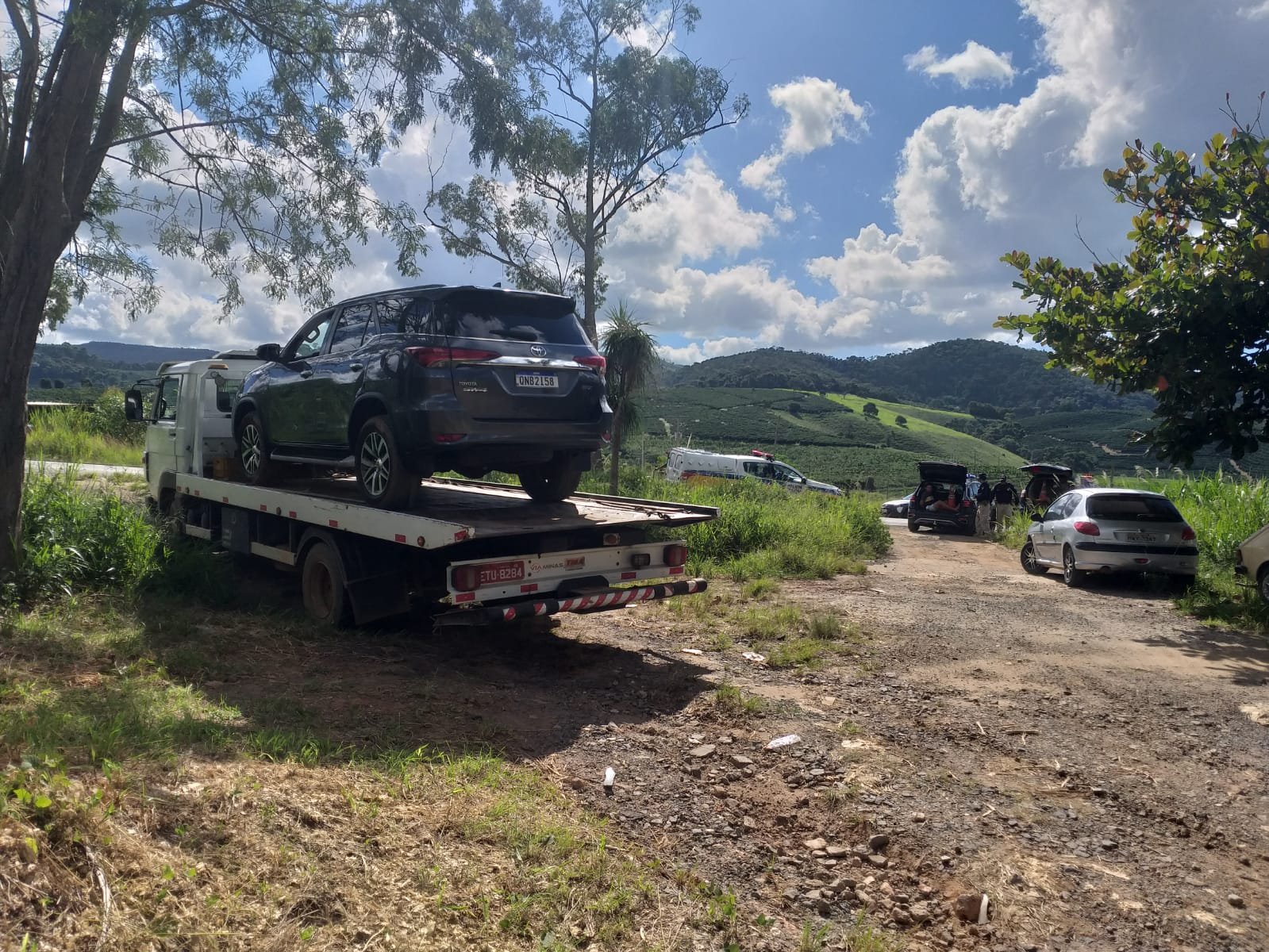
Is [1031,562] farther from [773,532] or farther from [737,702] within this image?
[737,702]

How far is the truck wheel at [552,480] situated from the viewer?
7648 mm

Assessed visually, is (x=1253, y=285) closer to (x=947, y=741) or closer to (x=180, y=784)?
(x=947, y=741)

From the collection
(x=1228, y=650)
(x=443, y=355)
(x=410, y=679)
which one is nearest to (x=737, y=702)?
(x=410, y=679)

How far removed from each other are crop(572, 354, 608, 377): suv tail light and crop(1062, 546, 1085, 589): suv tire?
8.10 m

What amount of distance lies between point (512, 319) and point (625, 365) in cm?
1103

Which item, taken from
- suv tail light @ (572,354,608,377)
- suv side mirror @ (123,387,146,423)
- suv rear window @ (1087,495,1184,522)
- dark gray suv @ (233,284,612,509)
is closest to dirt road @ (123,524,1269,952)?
dark gray suv @ (233,284,612,509)

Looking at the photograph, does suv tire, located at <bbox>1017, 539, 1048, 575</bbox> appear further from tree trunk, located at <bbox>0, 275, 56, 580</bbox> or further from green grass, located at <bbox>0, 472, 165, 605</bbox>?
tree trunk, located at <bbox>0, 275, 56, 580</bbox>

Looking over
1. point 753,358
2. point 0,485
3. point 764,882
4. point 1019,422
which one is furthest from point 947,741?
point 753,358

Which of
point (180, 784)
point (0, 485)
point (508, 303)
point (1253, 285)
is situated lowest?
point (180, 784)

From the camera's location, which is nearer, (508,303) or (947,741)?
(947,741)

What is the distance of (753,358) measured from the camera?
112 metres

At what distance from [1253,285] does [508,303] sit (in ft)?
25.4

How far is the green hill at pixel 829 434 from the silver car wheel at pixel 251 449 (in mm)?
33287

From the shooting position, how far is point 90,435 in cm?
2128
